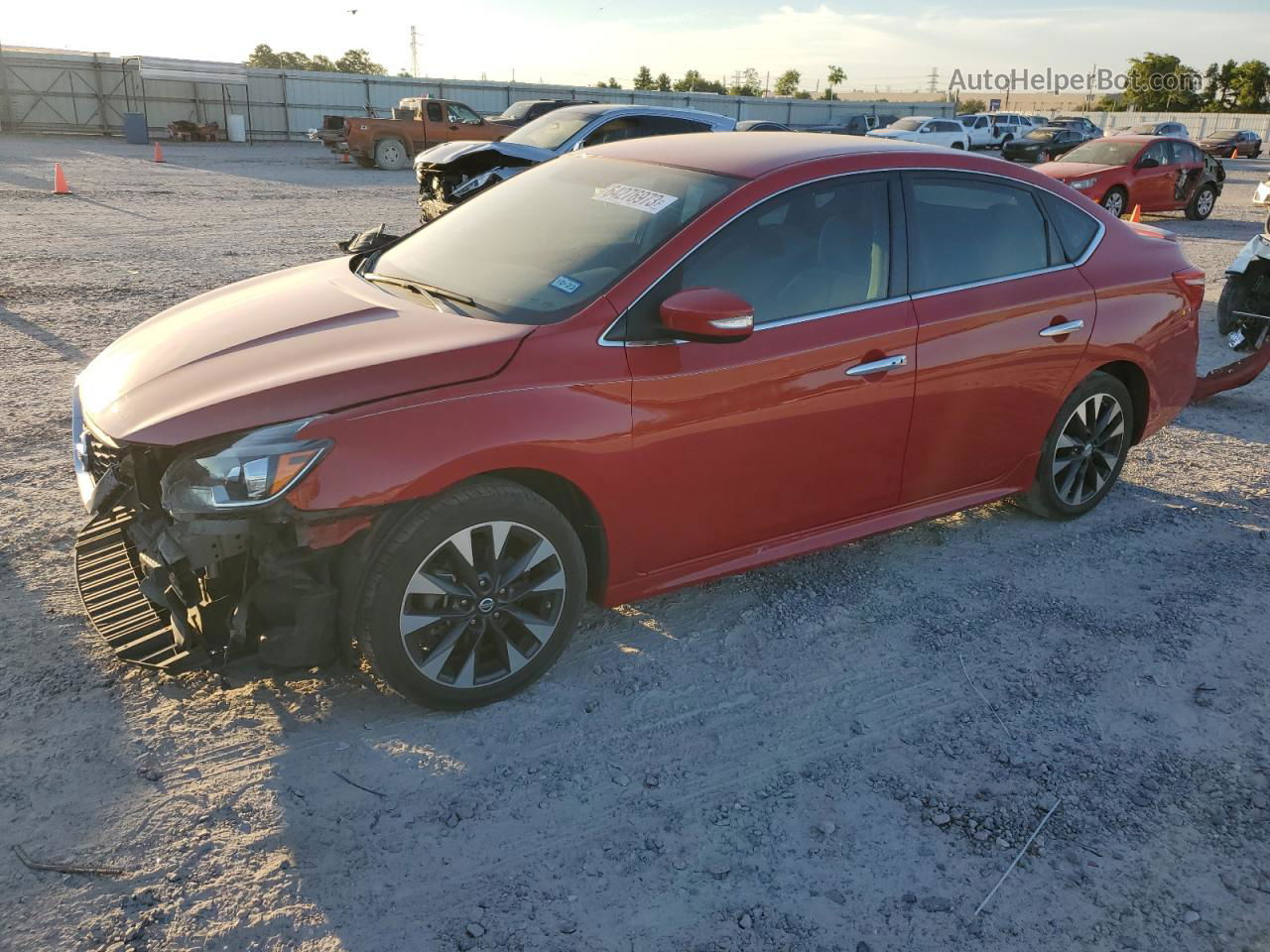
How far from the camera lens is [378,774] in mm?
3104

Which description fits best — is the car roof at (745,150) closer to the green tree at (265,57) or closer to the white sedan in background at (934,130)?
the white sedan in background at (934,130)

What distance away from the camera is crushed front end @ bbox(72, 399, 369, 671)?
295 cm

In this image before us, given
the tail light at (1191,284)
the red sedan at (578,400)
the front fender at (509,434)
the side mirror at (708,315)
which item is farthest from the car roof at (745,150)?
the tail light at (1191,284)

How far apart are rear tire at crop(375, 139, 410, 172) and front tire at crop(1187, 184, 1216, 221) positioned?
59.7ft

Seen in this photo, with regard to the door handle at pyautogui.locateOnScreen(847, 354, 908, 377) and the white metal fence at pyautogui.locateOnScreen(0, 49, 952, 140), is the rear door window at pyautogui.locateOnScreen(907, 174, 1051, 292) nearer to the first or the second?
the door handle at pyautogui.locateOnScreen(847, 354, 908, 377)

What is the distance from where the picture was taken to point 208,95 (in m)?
37.4

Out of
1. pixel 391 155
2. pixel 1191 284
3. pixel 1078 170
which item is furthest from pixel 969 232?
pixel 391 155

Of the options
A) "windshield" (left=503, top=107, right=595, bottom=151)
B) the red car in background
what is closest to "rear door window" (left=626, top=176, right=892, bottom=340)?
"windshield" (left=503, top=107, right=595, bottom=151)

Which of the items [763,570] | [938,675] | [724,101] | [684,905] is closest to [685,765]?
[684,905]

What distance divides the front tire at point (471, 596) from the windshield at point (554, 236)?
734 millimetres

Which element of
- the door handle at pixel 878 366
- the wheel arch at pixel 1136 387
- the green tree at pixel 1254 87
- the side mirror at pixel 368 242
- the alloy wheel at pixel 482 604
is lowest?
the alloy wheel at pixel 482 604

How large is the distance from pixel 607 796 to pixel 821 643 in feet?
4.14

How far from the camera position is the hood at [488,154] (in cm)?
1231

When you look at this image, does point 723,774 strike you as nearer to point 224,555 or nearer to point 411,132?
point 224,555
